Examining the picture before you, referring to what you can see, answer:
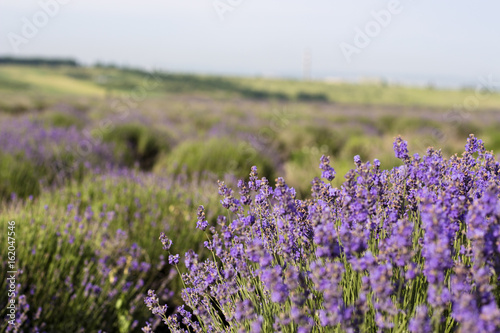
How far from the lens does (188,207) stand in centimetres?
412

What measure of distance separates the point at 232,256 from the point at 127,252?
1.80 meters

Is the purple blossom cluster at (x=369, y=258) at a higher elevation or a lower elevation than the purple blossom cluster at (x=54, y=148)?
higher

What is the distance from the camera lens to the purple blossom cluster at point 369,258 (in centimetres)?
121

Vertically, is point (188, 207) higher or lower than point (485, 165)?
lower

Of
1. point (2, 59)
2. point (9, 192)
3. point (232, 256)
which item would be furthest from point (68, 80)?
point (232, 256)

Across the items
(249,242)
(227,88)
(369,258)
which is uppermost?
(369,258)

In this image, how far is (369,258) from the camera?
122 cm

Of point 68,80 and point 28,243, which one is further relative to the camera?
point 68,80

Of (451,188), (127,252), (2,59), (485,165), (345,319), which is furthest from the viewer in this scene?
(2,59)

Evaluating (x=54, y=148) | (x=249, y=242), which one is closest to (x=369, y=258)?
(x=249, y=242)

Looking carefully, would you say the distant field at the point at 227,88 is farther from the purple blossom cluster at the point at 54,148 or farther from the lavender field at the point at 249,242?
the lavender field at the point at 249,242

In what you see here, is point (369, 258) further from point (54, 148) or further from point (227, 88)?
point (227, 88)

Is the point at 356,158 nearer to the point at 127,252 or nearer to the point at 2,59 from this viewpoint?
the point at 127,252

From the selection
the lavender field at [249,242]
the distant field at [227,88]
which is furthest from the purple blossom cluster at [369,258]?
the distant field at [227,88]
